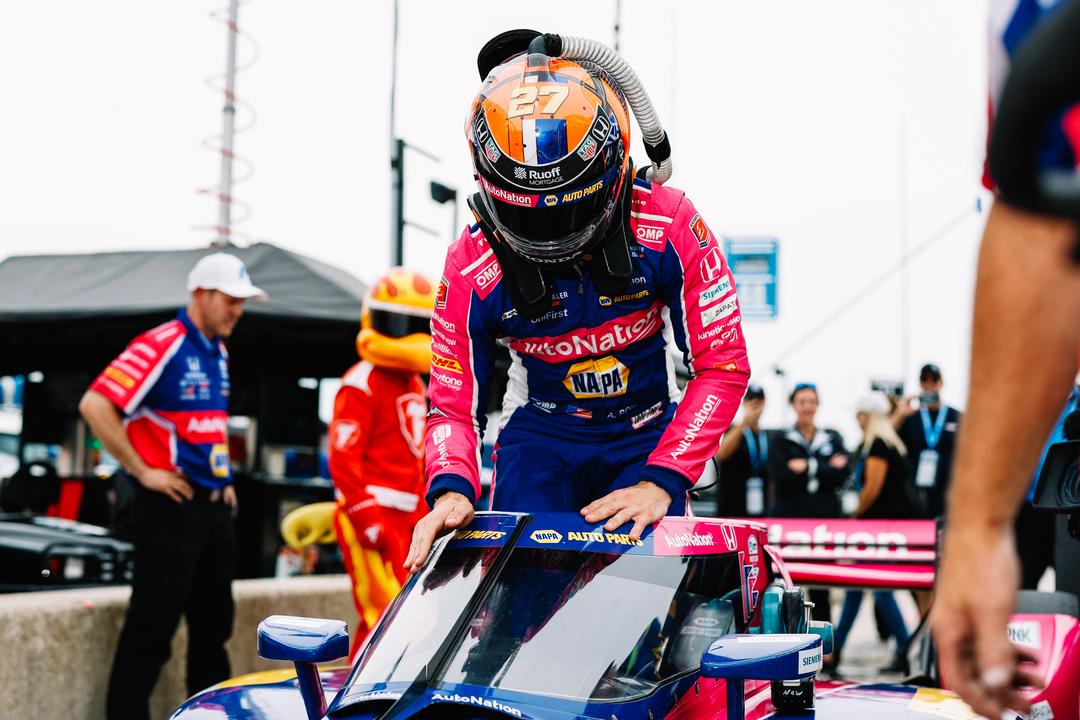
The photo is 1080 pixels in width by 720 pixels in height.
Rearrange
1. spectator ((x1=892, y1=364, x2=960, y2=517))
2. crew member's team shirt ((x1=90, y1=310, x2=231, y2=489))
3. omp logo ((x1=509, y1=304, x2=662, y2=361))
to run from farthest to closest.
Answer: spectator ((x1=892, y1=364, x2=960, y2=517)) < crew member's team shirt ((x1=90, y1=310, x2=231, y2=489)) < omp logo ((x1=509, y1=304, x2=662, y2=361))

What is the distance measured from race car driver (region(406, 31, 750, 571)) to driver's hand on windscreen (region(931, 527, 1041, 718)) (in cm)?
203

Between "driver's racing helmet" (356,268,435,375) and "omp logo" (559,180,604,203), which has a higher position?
"omp logo" (559,180,604,203)

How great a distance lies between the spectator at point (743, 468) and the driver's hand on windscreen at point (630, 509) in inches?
224

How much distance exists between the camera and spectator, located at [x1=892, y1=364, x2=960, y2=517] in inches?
332

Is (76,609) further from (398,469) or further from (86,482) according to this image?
(86,482)

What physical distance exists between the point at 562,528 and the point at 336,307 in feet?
26.3

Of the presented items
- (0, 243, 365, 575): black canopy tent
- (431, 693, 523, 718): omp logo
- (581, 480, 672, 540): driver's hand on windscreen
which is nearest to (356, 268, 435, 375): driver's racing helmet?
(581, 480, 672, 540): driver's hand on windscreen

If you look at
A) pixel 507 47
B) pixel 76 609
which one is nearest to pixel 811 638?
pixel 507 47

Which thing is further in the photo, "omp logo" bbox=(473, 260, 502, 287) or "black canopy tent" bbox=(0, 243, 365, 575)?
"black canopy tent" bbox=(0, 243, 365, 575)

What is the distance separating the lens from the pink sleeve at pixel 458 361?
11.6ft

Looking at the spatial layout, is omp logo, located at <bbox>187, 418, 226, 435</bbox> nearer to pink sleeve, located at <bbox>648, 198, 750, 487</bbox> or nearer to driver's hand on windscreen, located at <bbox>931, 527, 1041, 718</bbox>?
pink sleeve, located at <bbox>648, 198, 750, 487</bbox>

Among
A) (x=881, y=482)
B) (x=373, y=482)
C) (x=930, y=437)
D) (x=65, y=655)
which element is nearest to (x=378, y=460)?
(x=373, y=482)

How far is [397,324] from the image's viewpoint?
6.20 meters

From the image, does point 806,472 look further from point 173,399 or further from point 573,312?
point 573,312
